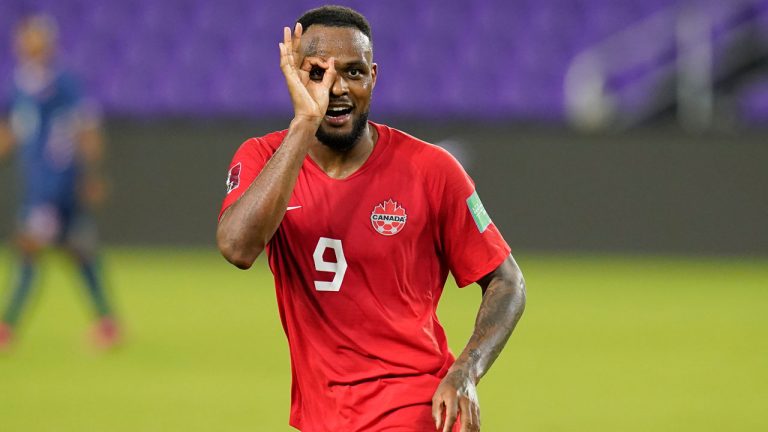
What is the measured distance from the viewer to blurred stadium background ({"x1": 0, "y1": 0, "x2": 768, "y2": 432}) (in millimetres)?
8539

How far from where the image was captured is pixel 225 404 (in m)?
8.08

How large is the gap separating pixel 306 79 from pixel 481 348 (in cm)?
95

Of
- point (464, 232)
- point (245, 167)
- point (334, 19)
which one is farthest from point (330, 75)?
point (464, 232)

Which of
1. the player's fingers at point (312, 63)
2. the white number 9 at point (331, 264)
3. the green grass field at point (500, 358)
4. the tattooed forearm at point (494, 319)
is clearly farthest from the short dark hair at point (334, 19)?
the green grass field at point (500, 358)

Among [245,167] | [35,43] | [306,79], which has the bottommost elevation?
[245,167]

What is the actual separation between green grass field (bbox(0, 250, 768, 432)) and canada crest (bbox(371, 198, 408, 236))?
12.0 ft

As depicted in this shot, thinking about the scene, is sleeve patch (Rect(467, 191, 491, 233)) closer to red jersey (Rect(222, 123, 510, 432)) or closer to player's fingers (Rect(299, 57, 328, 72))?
red jersey (Rect(222, 123, 510, 432))

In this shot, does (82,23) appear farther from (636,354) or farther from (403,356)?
(403,356)

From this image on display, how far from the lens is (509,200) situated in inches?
631

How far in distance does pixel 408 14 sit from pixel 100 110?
4906 mm

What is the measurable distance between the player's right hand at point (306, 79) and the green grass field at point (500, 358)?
13.1ft

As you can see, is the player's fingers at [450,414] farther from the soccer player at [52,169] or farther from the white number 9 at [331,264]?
the soccer player at [52,169]

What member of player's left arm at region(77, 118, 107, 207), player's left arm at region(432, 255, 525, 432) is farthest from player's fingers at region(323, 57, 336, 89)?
player's left arm at region(77, 118, 107, 207)

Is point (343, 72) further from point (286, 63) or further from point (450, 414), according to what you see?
point (450, 414)
